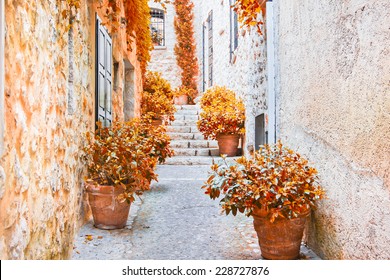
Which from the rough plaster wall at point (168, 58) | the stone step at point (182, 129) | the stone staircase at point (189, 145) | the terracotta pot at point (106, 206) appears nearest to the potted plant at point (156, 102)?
the stone step at point (182, 129)

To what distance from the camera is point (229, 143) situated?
802 cm

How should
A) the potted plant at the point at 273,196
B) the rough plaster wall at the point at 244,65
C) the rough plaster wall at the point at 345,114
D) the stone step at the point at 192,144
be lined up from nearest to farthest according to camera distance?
the rough plaster wall at the point at 345,114, the potted plant at the point at 273,196, the rough plaster wall at the point at 244,65, the stone step at the point at 192,144

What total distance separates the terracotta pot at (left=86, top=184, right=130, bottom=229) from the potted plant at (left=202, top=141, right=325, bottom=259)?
103cm

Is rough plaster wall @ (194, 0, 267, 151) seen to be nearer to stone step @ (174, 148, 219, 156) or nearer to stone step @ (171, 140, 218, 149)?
stone step @ (174, 148, 219, 156)

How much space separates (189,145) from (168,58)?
21.6 feet

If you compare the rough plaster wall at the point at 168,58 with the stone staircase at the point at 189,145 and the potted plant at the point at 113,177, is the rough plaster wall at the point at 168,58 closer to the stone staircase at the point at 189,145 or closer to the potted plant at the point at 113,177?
the stone staircase at the point at 189,145

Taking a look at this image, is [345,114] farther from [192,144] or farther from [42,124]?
[192,144]

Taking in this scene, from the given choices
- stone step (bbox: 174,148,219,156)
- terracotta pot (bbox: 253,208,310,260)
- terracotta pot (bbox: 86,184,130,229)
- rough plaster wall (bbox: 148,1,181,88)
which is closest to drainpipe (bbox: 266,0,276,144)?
terracotta pot (bbox: 253,208,310,260)

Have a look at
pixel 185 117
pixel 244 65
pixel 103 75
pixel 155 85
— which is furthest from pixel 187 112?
pixel 103 75

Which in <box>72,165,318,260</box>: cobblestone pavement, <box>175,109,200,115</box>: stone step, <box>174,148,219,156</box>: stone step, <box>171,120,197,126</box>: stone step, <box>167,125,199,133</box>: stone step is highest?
<box>175,109,200,115</box>: stone step

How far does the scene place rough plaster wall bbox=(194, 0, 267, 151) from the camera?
233 inches

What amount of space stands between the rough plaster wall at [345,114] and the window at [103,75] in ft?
6.31

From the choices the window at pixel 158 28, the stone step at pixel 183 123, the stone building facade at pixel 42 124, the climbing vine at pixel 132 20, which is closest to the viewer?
the stone building facade at pixel 42 124

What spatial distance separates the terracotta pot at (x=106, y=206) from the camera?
3.51 meters
